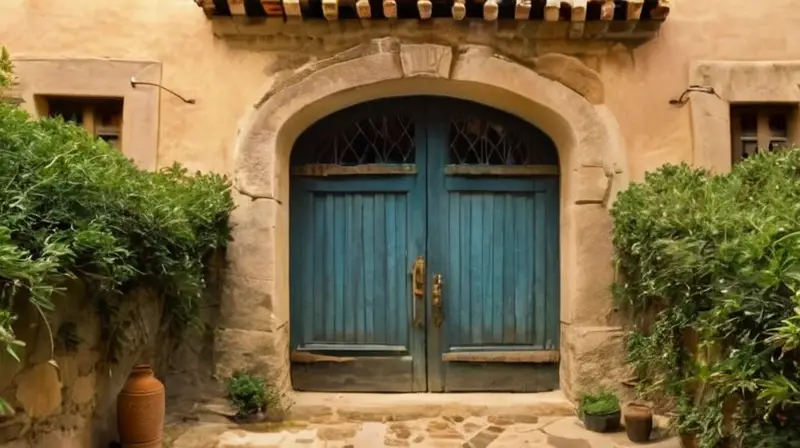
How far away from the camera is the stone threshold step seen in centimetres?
387

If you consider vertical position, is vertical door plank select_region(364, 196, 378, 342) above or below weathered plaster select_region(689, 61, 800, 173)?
below

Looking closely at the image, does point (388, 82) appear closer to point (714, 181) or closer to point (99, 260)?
point (714, 181)

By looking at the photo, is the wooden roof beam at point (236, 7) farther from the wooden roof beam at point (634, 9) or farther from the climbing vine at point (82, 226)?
the wooden roof beam at point (634, 9)

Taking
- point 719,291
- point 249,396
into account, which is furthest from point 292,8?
point 719,291

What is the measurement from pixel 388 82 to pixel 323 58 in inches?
16.8

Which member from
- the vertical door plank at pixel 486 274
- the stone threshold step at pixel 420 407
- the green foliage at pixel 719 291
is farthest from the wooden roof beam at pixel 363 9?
the stone threshold step at pixel 420 407

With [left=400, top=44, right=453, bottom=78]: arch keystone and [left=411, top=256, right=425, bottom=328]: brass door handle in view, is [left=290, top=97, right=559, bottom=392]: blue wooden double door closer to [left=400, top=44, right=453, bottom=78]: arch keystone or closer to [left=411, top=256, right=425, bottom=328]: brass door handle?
[left=411, top=256, right=425, bottom=328]: brass door handle

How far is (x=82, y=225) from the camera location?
2330mm

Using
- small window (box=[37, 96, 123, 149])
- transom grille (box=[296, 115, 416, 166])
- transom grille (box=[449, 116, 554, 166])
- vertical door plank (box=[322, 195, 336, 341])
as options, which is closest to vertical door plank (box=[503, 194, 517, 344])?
transom grille (box=[449, 116, 554, 166])

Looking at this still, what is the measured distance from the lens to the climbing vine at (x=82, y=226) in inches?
79.9

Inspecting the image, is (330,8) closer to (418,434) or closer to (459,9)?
(459,9)

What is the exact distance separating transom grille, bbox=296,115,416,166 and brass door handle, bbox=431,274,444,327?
0.84 m

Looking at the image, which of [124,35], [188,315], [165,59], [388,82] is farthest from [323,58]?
[188,315]

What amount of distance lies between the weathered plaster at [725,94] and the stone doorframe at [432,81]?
501mm
